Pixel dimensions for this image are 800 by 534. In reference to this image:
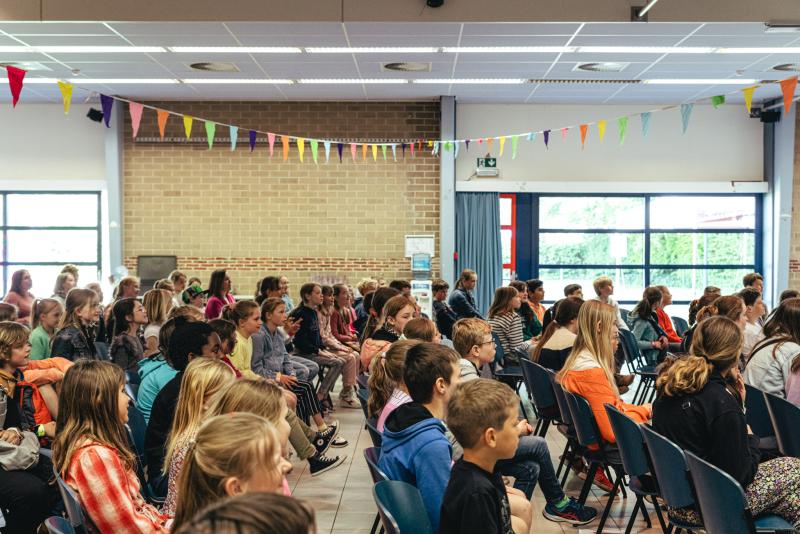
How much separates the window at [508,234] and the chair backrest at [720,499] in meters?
10.5

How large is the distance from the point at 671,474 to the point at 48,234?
12554mm

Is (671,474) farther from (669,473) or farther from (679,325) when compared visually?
(679,325)

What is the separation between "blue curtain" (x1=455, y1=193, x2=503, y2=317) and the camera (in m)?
13.1

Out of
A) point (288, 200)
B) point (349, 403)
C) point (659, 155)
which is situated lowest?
point (349, 403)

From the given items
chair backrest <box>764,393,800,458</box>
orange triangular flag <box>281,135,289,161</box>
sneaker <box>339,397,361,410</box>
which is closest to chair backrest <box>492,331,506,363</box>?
sneaker <box>339,397,361,410</box>

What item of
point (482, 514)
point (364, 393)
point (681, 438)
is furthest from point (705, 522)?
point (364, 393)

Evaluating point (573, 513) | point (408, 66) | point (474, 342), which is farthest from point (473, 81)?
point (573, 513)

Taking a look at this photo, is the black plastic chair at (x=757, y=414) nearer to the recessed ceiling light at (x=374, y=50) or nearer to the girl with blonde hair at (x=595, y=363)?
the girl with blonde hair at (x=595, y=363)

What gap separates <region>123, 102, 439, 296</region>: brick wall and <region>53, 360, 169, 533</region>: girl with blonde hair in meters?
10.1

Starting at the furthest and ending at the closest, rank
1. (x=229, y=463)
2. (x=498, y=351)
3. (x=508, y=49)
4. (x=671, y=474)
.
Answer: (x=508, y=49) → (x=498, y=351) → (x=671, y=474) → (x=229, y=463)

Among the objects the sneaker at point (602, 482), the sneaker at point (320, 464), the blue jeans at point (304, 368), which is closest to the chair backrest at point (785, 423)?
the sneaker at point (602, 482)

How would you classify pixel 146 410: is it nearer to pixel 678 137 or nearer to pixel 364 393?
pixel 364 393

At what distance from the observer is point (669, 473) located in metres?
3.20

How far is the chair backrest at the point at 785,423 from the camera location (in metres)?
3.85
